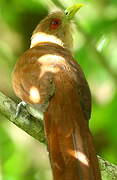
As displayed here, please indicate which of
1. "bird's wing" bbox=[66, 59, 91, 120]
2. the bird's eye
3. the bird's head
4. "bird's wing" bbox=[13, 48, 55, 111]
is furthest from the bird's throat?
"bird's wing" bbox=[66, 59, 91, 120]

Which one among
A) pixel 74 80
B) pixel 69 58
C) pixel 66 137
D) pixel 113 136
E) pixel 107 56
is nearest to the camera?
pixel 66 137

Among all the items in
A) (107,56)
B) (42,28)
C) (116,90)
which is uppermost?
(42,28)

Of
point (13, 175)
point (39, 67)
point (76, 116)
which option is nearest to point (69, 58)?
point (39, 67)

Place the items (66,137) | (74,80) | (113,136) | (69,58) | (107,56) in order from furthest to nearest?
(107,56), (113,136), (69,58), (74,80), (66,137)

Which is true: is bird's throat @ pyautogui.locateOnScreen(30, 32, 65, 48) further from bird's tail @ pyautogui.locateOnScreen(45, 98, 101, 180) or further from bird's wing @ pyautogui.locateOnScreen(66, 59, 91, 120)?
bird's tail @ pyautogui.locateOnScreen(45, 98, 101, 180)

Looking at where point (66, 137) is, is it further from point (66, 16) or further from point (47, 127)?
point (66, 16)

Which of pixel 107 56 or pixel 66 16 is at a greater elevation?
pixel 66 16

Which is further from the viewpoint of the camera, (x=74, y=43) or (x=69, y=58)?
(x=74, y=43)
